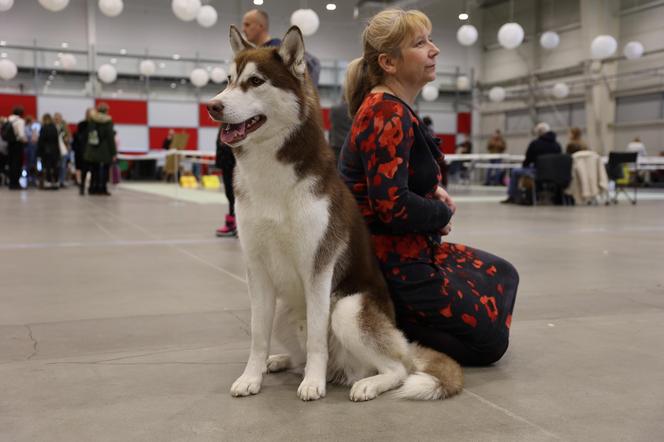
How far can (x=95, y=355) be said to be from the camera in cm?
→ 248

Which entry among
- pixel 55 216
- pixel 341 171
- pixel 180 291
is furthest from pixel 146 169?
pixel 341 171

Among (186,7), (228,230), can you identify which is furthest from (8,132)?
(228,230)

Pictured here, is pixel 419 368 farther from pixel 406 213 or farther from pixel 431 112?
pixel 431 112

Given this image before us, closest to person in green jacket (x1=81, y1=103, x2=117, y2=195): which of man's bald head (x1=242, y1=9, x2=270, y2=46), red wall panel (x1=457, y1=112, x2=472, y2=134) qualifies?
man's bald head (x1=242, y1=9, x2=270, y2=46)

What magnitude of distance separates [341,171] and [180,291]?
1755 mm

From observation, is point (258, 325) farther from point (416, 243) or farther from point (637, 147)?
point (637, 147)

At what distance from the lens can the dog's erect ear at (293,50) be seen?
189cm

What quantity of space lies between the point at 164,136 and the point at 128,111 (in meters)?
1.60

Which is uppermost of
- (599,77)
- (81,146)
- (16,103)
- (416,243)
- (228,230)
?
(599,77)

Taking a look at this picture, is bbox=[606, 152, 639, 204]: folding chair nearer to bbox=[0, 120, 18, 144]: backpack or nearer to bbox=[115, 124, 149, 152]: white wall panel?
bbox=[0, 120, 18, 144]: backpack

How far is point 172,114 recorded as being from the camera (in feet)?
76.8

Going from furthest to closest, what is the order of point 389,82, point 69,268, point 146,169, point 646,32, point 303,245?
point 146,169 → point 646,32 → point 69,268 → point 389,82 → point 303,245

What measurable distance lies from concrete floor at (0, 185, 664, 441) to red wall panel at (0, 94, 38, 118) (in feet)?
59.4

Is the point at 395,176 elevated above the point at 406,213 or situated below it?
above
